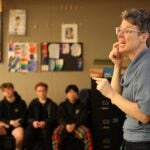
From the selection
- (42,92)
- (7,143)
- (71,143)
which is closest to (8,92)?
(42,92)

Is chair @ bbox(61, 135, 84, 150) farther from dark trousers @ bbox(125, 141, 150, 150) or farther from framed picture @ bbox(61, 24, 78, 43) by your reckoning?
dark trousers @ bbox(125, 141, 150, 150)

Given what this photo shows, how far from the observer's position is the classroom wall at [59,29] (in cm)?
483

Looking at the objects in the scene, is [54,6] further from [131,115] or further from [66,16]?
[131,115]

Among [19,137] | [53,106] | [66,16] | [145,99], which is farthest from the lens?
[66,16]

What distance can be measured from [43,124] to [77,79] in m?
0.90

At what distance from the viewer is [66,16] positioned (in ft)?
15.9

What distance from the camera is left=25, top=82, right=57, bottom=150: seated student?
4.25 m

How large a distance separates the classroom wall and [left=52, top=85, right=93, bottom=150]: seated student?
38cm

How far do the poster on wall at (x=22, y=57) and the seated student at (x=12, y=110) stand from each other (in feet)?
1.32

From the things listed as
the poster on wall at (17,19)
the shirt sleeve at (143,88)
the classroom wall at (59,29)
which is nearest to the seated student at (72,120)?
the classroom wall at (59,29)

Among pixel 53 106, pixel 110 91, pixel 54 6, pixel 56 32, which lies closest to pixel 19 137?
pixel 53 106

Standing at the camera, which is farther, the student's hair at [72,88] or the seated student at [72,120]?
the student's hair at [72,88]

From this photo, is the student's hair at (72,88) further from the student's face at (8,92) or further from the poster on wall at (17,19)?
the poster on wall at (17,19)

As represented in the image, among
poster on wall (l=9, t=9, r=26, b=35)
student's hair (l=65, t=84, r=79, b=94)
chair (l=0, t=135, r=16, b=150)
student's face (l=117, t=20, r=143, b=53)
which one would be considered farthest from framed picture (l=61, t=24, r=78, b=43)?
student's face (l=117, t=20, r=143, b=53)
